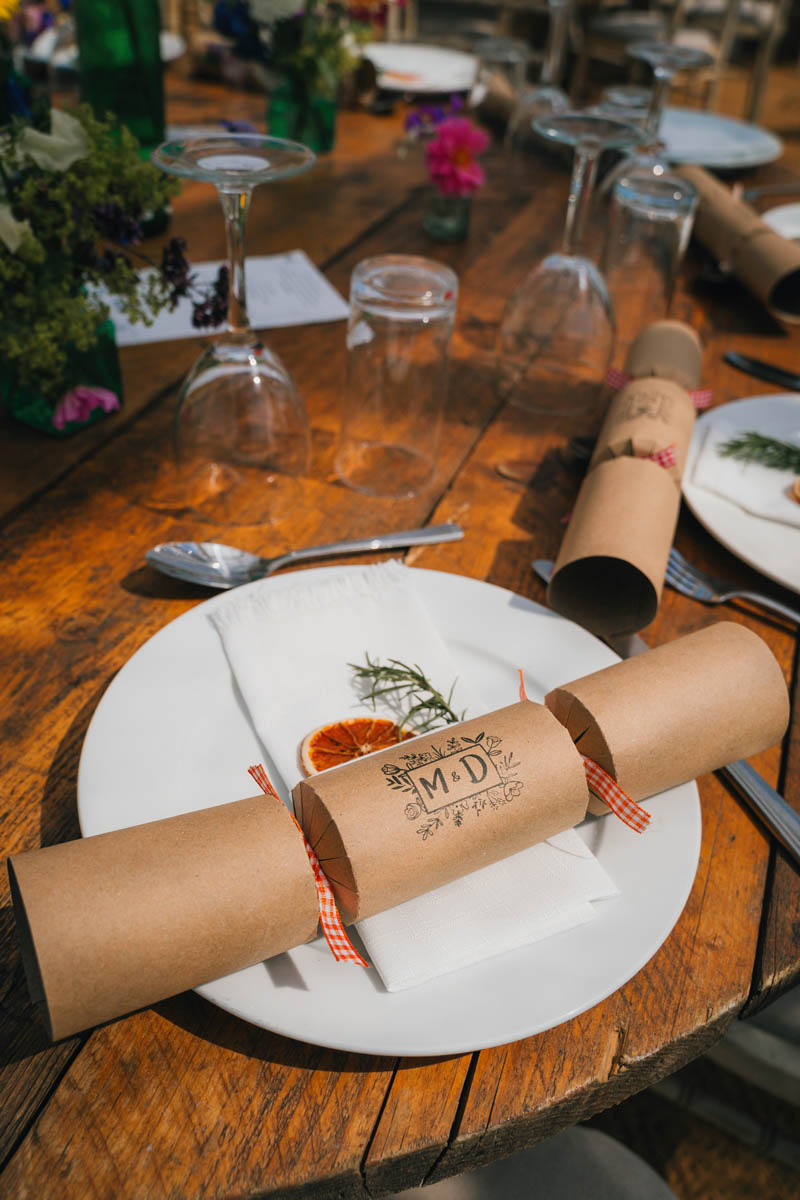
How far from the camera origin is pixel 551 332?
1.15m

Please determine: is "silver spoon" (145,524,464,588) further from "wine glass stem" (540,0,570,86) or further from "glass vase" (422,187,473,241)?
"wine glass stem" (540,0,570,86)

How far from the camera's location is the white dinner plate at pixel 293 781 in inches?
18.0

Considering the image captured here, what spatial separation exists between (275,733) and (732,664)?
312 mm

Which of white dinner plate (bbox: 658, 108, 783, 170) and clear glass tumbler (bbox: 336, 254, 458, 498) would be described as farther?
white dinner plate (bbox: 658, 108, 783, 170)

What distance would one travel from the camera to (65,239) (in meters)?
0.82

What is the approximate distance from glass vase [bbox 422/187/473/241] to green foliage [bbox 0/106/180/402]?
728mm

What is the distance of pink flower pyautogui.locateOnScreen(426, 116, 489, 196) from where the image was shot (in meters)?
1.42

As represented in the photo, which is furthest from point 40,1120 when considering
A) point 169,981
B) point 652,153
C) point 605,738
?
point 652,153

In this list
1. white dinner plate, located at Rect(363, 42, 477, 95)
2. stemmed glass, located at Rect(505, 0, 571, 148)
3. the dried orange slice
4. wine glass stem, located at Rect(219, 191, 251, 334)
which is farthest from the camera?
white dinner plate, located at Rect(363, 42, 477, 95)

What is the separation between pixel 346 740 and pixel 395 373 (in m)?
0.54

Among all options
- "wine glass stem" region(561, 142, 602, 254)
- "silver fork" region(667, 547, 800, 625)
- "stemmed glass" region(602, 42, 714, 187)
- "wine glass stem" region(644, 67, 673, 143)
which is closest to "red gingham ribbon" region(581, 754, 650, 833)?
"silver fork" region(667, 547, 800, 625)

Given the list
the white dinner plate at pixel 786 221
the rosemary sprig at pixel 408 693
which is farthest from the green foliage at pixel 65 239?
the white dinner plate at pixel 786 221

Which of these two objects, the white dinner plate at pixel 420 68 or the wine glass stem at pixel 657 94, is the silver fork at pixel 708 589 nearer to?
the wine glass stem at pixel 657 94

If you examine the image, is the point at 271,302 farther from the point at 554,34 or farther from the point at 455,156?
the point at 554,34
